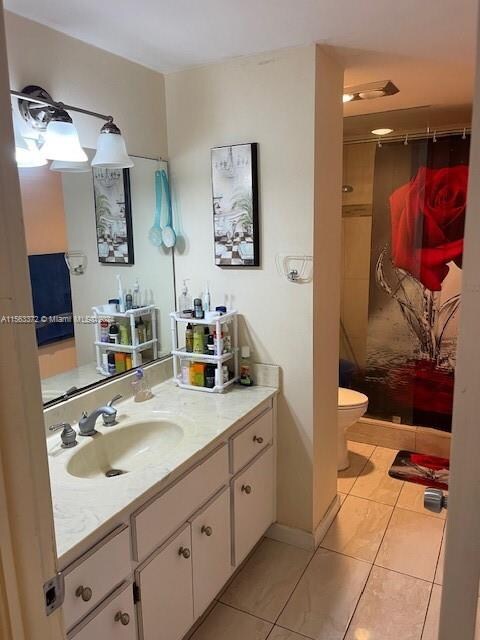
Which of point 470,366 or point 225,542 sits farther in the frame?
point 225,542

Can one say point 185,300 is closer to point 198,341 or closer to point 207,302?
point 207,302

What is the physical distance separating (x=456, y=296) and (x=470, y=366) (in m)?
2.68

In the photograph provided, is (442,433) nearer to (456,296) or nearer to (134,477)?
(456,296)

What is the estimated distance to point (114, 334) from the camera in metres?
2.10

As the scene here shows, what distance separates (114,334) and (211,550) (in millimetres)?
951

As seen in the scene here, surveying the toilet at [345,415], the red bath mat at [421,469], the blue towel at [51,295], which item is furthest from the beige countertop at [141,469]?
the red bath mat at [421,469]

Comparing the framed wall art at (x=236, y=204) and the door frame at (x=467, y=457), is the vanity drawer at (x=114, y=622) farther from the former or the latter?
the framed wall art at (x=236, y=204)

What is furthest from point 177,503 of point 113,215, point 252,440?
point 113,215

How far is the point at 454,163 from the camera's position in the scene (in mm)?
3043

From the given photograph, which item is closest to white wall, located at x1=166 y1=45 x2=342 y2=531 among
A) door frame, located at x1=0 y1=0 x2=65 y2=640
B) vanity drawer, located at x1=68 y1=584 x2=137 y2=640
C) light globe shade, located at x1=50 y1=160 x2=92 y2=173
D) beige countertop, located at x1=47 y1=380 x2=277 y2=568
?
beige countertop, located at x1=47 y1=380 x2=277 y2=568

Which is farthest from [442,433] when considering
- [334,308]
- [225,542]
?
[225,542]

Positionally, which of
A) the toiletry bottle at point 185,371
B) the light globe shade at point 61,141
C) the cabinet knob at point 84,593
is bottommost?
the cabinet knob at point 84,593

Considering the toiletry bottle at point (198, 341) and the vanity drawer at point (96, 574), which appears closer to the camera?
the vanity drawer at point (96, 574)

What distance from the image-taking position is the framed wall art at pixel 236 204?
2.12 meters
